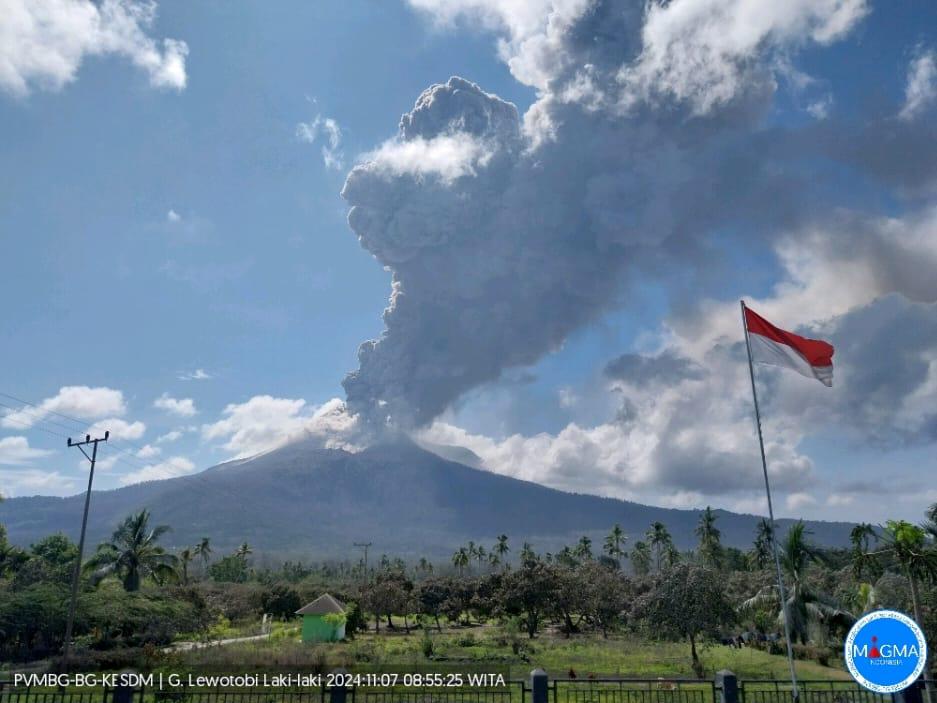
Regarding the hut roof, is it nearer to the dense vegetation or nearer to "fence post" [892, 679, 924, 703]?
the dense vegetation

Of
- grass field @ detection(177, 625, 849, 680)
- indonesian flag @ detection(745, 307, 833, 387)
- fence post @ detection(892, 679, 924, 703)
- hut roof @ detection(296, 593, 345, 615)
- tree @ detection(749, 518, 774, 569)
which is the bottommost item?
grass field @ detection(177, 625, 849, 680)

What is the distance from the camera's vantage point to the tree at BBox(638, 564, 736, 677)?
33.6 metres

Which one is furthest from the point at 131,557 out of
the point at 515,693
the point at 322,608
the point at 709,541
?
the point at 709,541

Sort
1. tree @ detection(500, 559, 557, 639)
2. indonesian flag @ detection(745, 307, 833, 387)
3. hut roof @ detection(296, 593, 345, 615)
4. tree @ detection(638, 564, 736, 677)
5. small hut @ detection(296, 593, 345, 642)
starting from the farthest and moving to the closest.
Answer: tree @ detection(500, 559, 557, 639) < hut roof @ detection(296, 593, 345, 615) < small hut @ detection(296, 593, 345, 642) < tree @ detection(638, 564, 736, 677) < indonesian flag @ detection(745, 307, 833, 387)

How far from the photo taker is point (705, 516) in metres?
87.3

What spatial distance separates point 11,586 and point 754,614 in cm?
4657

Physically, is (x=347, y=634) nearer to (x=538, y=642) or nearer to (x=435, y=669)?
(x=538, y=642)

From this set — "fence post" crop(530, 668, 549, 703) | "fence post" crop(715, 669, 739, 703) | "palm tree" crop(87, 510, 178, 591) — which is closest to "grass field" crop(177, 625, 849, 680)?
"palm tree" crop(87, 510, 178, 591)

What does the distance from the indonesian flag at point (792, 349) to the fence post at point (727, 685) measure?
23.9 feet

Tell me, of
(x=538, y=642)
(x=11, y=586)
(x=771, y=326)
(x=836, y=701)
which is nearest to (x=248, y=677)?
(x=836, y=701)

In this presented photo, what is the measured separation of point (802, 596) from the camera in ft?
113

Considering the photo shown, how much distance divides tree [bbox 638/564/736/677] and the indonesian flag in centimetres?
2021

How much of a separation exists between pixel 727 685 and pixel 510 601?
38843 mm

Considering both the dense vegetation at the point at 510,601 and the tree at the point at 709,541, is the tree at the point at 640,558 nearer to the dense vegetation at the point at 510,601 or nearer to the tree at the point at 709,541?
the tree at the point at 709,541
